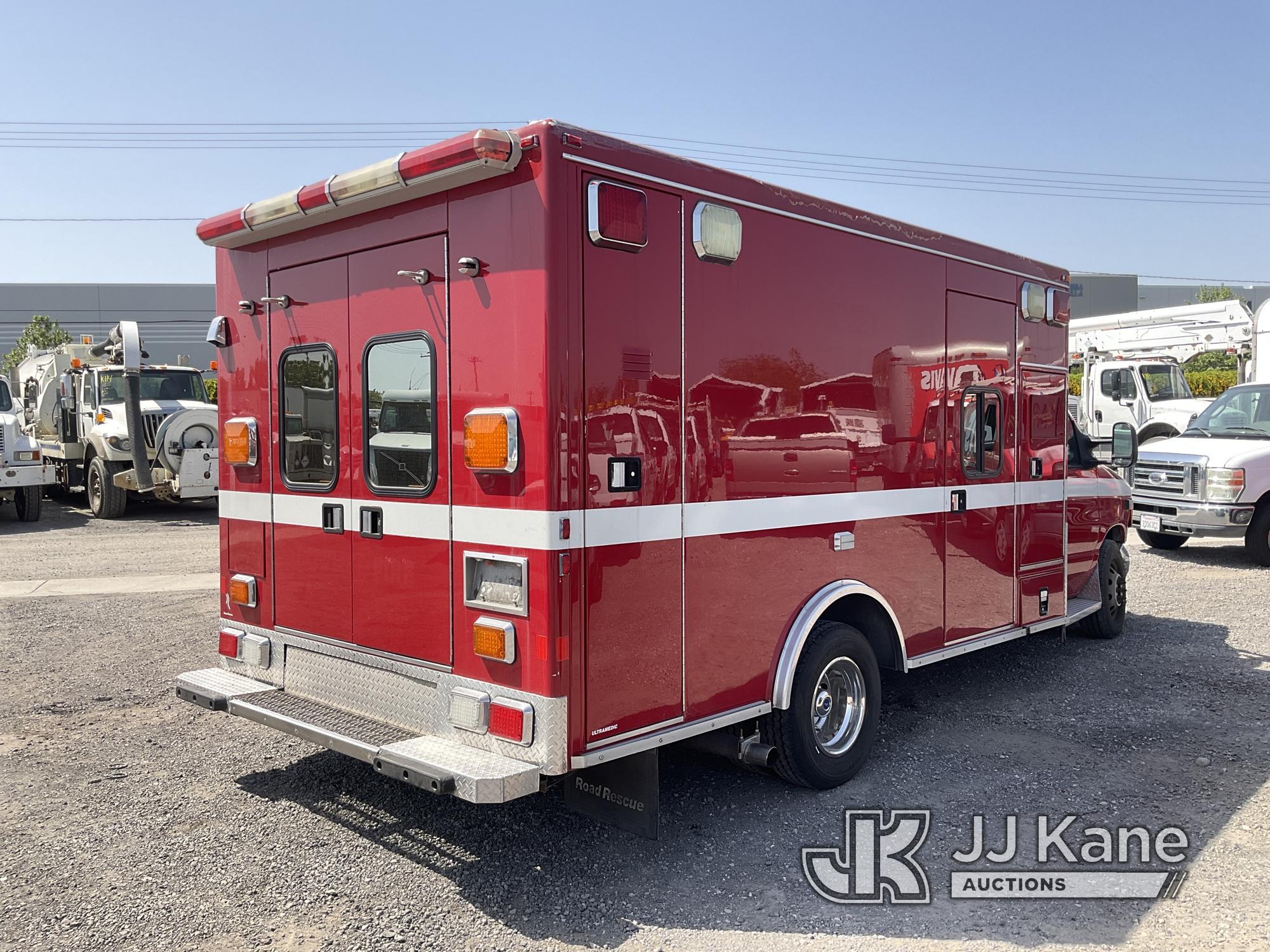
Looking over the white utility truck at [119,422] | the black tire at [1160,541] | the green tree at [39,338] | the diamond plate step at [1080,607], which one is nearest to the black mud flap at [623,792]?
the diamond plate step at [1080,607]

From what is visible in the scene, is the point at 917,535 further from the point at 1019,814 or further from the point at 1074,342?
the point at 1074,342

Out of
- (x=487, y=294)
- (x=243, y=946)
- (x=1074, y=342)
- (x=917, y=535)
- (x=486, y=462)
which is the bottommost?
(x=243, y=946)

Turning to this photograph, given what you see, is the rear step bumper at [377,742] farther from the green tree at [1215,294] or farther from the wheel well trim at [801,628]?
the green tree at [1215,294]

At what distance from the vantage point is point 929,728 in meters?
5.72

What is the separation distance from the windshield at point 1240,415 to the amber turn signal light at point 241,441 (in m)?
12.3

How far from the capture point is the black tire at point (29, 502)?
52.3ft

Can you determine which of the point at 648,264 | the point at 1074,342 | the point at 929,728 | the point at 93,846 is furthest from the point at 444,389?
the point at 1074,342

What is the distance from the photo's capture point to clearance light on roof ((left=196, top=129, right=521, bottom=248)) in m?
3.51

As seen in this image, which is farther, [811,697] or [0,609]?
[0,609]

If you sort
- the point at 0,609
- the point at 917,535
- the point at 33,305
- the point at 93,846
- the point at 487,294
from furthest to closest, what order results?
the point at 33,305, the point at 0,609, the point at 917,535, the point at 93,846, the point at 487,294

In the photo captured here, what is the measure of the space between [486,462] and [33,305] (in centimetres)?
5811

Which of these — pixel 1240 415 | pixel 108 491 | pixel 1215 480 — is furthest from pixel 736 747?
pixel 108 491

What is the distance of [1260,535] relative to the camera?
11.6m

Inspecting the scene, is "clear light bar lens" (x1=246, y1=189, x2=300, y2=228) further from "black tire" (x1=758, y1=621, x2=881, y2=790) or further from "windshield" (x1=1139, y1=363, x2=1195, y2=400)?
"windshield" (x1=1139, y1=363, x2=1195, y2=400)
